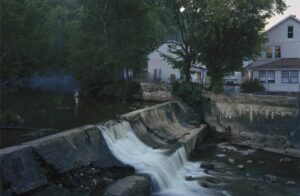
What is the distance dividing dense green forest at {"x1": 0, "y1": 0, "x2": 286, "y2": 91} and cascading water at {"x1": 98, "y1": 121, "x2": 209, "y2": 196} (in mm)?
13901

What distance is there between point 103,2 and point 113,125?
27.3m

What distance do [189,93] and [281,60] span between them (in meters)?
12.9

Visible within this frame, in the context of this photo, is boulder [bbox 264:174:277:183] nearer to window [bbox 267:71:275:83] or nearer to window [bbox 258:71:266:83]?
window [bbox 267:71:275:83]

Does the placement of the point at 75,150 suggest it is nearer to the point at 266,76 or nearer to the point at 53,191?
the point at 53,191

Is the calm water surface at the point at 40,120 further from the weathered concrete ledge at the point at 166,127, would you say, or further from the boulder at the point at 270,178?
the boulder at the point at 270,178

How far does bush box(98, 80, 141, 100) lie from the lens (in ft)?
129

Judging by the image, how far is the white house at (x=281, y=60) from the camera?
121ft

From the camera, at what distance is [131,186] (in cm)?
1260

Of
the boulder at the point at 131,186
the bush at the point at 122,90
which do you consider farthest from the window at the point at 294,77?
the boulder at the point at 131,186

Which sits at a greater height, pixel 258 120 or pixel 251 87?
pixel 251 87

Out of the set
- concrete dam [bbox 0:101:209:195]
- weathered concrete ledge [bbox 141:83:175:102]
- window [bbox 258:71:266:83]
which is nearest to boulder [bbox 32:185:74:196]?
concrete dam [bbox 0:101:209:195]

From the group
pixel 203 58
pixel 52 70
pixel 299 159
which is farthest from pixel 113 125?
pixel 52 70

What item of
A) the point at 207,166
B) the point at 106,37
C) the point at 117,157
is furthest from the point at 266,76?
the point at 117,157

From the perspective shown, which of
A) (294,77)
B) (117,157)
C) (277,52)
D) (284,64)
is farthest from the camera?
(277,52)
